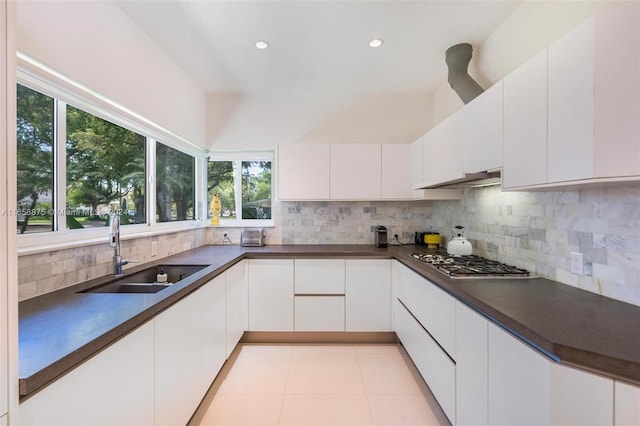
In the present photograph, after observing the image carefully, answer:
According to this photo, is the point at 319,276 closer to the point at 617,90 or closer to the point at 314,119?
the point at 314,119

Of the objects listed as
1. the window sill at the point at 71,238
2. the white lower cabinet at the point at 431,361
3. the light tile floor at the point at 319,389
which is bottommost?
the light tile floor at the point at 319,389

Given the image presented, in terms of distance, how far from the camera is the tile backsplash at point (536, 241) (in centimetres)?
117

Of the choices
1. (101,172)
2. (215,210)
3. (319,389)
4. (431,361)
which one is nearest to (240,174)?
(215,210)

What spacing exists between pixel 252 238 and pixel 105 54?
6.38ft

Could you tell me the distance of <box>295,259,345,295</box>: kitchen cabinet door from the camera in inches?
101

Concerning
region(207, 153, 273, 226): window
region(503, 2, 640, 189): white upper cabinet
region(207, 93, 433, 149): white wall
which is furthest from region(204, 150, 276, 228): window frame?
region(503, 2, 640, 189): white upper cabinet

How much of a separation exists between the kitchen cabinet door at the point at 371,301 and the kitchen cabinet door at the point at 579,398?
1.73 metres

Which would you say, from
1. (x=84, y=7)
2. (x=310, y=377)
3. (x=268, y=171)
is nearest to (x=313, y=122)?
(x=268, y=171)

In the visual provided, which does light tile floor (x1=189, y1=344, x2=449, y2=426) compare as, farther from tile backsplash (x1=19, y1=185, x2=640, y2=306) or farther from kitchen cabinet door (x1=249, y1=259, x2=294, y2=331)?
tile backsplash (x1=19, y1=185, x2=640, y2=306)

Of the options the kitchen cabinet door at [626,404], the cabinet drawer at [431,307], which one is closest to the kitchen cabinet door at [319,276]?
the cabinet drawer at [431,307]

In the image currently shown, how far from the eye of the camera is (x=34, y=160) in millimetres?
1348

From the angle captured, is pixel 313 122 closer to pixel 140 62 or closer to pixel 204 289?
pixel 140 62

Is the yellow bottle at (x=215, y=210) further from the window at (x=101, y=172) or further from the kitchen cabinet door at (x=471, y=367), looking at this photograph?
the kitchen cabinet door at (x=471, y=367)

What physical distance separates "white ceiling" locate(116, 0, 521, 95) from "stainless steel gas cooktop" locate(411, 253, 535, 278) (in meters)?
1.70
